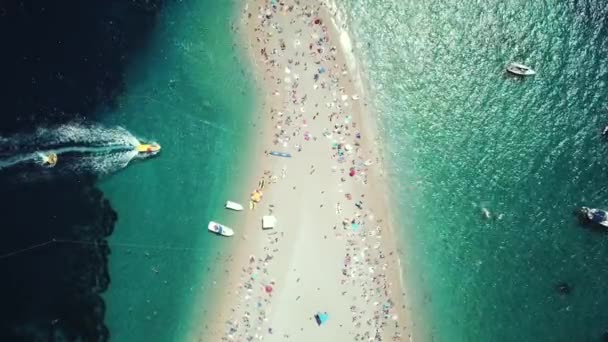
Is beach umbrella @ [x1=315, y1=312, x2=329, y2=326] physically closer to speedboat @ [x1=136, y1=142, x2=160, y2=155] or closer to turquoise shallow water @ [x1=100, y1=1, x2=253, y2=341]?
turquoise shallow water @ [x1=100, y1=1, x2=253, y2=341]

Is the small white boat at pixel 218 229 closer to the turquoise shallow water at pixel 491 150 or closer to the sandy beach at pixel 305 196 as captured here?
the sandy beach at pixel 305 196

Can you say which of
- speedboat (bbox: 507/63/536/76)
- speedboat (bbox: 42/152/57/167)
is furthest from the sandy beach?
speedboat (bbox: 42/152/57/167)

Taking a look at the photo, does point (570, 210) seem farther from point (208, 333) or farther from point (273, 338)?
point (208, 333)

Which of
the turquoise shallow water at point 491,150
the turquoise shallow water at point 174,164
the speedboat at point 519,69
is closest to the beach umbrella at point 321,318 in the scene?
the turquoise shallow water at point 491,150

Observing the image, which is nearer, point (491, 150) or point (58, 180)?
point (58, 180)

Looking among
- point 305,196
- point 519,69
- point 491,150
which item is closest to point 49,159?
point 305,196

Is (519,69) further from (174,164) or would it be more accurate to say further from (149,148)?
(149,148)

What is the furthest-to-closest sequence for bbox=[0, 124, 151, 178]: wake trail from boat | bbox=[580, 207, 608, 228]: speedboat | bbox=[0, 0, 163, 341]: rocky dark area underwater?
bbox=[580, 207, 608, 228]: speedboat → bbox=[0, 124, 151, 178]: wake trail from boat → bbox=[0, 0, 163, 341]: rocky dark area underwater
